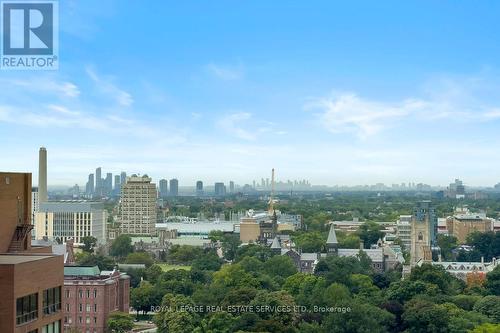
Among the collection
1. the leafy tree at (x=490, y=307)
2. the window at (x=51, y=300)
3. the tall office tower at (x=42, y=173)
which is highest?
the tall office tower at (x=42, y=173)

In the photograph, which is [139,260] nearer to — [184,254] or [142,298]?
[184,254]

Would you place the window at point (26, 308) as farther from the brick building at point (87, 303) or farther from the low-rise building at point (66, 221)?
the low-rise building at point (66, 221)

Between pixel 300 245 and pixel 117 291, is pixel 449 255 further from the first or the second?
pixel 117 291

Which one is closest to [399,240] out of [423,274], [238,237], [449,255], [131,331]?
[449,255]

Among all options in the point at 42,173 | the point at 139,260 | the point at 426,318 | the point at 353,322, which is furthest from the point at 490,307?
the point at 42,173

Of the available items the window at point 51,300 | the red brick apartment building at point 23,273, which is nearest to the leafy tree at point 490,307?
the red brick apartment building at point 23,273

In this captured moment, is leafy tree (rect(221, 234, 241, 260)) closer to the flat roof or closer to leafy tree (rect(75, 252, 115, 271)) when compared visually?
leafy tree (rect(75, 252, 115, 271))
